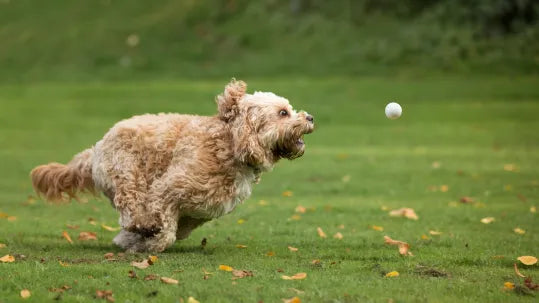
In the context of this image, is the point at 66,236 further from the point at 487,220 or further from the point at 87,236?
the point at 487,220

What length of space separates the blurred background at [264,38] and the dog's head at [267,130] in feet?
82.8

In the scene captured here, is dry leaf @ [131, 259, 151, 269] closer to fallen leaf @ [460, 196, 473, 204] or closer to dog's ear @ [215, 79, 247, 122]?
dog's ear @ [215, 79, 247, 122]

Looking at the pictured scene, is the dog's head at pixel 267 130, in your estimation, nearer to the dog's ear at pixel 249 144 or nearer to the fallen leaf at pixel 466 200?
the dog's ear at pixel 249 144

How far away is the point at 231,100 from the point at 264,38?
98.3 feet

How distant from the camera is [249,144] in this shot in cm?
832

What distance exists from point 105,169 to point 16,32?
1370 inches

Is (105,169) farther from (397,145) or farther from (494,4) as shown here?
(494,4)

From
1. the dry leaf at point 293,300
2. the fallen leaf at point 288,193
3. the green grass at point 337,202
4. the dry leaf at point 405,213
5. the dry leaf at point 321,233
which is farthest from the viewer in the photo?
the fallen leaf at point 288,193

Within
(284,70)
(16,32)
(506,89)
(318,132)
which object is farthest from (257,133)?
(16,32)

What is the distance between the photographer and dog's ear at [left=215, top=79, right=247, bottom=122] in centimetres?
861

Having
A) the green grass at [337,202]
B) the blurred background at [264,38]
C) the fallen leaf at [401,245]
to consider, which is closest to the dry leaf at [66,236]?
the green grass at [337,202]

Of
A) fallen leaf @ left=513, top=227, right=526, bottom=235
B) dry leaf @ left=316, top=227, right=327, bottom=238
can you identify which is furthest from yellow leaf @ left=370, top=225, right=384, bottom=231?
fallen leaf @ left=513, top=227, right=526, bottom=235

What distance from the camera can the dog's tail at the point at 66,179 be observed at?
9156mm

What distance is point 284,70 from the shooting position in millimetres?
34250
